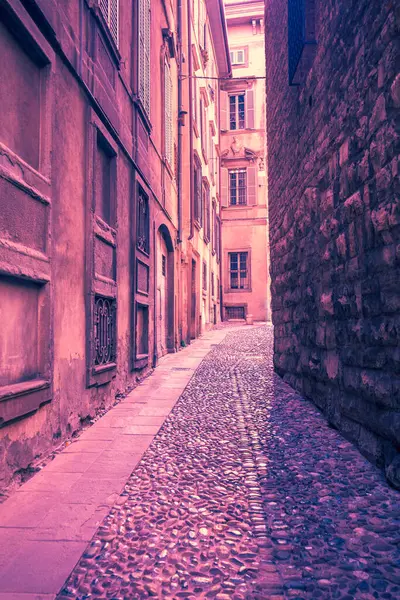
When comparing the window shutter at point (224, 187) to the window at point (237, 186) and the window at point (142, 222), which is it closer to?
the window at point (237, 186)

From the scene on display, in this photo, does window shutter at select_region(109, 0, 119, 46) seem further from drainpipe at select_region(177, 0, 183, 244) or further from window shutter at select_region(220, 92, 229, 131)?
window shutter at select_region(220, 92, 229, 131)

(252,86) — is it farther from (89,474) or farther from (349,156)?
(89,474)

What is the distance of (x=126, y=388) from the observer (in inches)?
211

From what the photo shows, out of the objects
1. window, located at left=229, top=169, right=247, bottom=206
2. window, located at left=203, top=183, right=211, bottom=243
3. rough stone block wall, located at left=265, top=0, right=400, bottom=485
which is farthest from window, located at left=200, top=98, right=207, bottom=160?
rough stone block wall, located at left=265, top=0, right=400, bottom=485

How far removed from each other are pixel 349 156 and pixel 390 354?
1472 millimetres

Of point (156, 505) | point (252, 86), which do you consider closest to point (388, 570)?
point (156, 505)

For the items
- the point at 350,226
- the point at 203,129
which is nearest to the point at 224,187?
the point at 203,129

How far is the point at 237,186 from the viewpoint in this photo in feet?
73.7

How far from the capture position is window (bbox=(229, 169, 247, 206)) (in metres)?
22.4

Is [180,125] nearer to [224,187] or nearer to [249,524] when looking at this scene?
[249,524]

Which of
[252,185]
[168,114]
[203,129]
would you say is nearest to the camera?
[168,114]

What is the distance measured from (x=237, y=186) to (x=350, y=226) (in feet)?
66.4

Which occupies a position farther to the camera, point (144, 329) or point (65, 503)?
point (144, 329)

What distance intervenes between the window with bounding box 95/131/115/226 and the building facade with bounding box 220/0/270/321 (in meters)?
16.9
